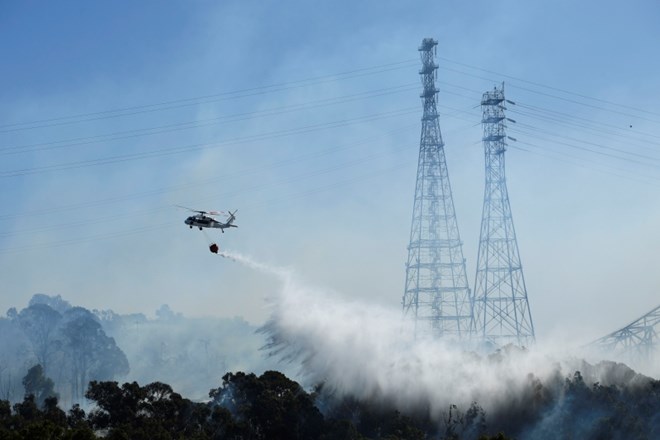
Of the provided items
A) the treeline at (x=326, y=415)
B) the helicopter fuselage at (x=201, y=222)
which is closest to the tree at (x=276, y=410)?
the treeline at (x=326, y=415)

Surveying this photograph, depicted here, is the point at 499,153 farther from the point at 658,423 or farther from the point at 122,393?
the point at 122,393

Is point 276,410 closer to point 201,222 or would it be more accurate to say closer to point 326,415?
point 326,415

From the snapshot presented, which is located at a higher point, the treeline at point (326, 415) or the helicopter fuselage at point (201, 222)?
the helicopter fuselage at point (201, 222)

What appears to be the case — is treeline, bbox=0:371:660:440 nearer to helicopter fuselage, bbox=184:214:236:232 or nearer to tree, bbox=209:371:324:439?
tree, bbox=209:371:324:439

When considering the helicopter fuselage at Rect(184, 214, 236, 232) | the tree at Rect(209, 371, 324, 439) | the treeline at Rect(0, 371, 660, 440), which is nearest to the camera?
the helicopter fuselage at Rect(184, 214, 236, 232)

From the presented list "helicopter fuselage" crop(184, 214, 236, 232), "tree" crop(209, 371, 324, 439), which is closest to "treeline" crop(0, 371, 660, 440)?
"tree" crop(209, 371, 324, 439)

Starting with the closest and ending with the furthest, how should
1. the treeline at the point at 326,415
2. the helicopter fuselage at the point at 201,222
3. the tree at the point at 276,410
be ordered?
the helicopter fuselage at the point at 201,222
the treeline at the point at 326,415
the tree at the point at 276,410

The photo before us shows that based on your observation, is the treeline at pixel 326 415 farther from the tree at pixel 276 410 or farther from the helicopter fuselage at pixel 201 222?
the helicopter fuselage at pixel 201 222

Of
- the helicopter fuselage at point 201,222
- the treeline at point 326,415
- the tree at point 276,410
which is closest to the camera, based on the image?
the helicopter fuselage at point 201,222

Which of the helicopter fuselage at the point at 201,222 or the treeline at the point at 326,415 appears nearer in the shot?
the helicopter fuselage at the point at 201,222
